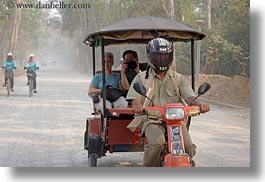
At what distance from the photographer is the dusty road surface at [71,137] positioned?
6.39 meters

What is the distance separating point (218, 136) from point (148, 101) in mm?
3084

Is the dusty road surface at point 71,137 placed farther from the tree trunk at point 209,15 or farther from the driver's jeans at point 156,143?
the tree trunk at point 209,15

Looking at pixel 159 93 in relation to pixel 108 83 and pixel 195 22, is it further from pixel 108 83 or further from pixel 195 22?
pixel 195 22

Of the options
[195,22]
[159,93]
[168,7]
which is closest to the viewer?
[159,93]

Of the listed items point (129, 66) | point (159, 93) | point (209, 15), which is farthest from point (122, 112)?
point (209, 15)

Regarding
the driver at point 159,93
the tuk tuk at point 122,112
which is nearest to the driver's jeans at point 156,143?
the driver at point 159,93

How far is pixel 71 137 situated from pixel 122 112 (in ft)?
8.78

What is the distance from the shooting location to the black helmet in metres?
4.71

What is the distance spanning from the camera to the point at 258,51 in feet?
19.1

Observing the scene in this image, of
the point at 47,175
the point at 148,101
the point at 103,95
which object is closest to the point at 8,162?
the point at 47,175

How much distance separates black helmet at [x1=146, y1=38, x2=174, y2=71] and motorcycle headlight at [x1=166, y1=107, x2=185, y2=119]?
580 mm

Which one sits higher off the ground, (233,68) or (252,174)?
(233,68)

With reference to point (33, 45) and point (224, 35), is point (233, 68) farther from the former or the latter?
point (33, 45)

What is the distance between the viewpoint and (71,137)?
8008 mm
